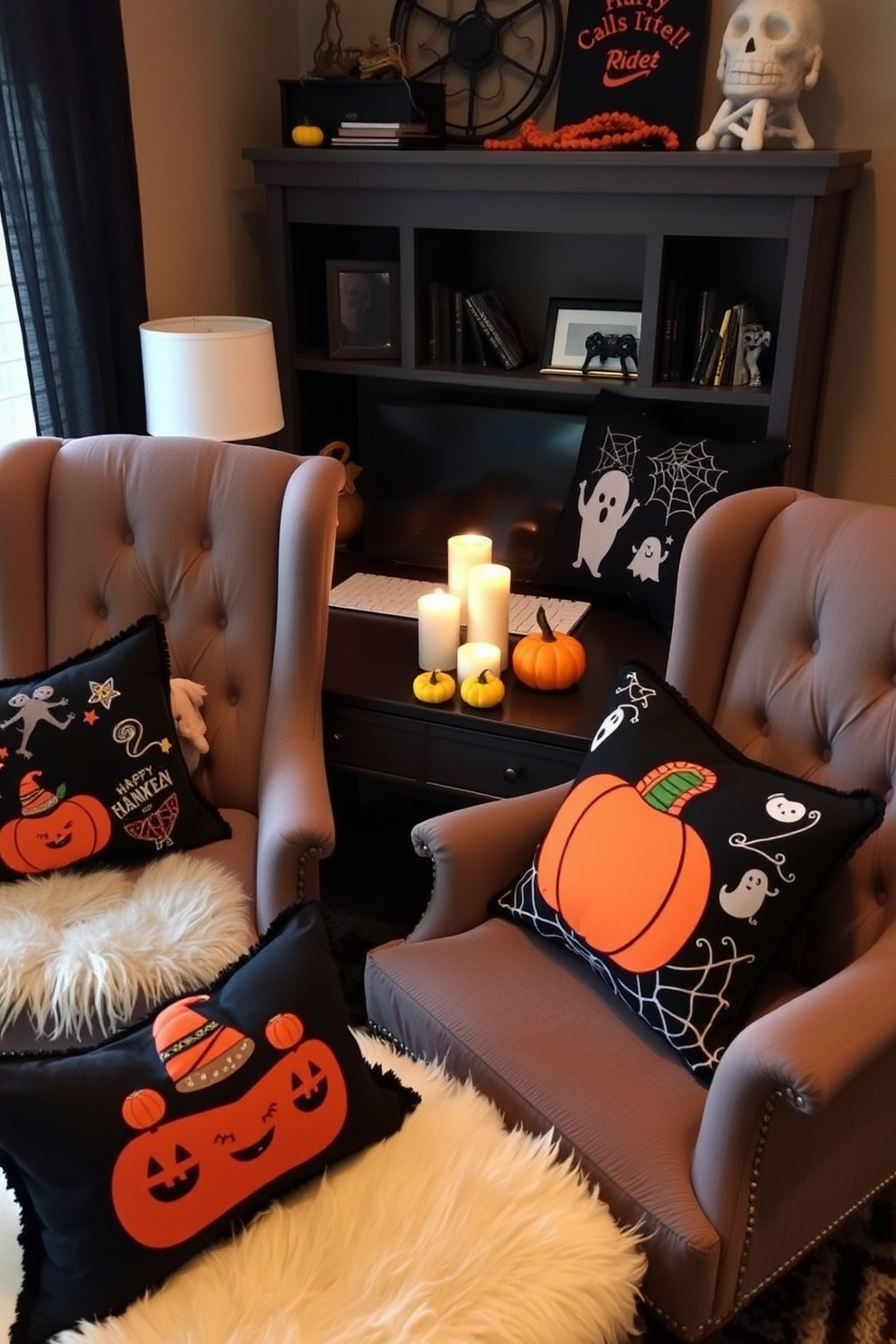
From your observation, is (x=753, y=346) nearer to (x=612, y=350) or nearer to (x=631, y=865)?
(x=612, y=350)

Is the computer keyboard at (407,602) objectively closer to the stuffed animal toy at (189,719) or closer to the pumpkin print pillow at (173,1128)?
the stuffed animal toy at (189,719)

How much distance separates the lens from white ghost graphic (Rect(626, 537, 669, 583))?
2125 mm

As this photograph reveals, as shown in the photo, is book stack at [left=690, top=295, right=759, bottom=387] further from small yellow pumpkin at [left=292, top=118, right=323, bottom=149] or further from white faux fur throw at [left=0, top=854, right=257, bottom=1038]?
white faux fur throw at [left=0, top=854, right=257, bottom=1038]

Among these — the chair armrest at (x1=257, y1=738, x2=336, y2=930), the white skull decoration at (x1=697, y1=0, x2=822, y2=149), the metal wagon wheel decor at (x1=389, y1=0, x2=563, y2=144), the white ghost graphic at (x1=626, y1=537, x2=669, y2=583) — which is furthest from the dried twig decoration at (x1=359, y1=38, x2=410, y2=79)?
the chair armrest at (x1=257, y1=738, x2=336, y2=930)

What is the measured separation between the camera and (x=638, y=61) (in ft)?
7.16

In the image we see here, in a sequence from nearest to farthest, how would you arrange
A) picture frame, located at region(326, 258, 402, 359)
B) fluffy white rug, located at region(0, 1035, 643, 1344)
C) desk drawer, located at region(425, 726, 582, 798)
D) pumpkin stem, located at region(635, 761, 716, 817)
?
fluffy white rug, located at region(0, 1035, 643, 1344), pumpkin stem, located at region(635, 761, 716, 817), desk drawer, located at region(425, 726, 582, 798), picture frame, located at region(326, 258, 402, 359)

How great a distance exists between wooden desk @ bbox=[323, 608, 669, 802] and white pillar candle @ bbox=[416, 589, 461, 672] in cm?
5

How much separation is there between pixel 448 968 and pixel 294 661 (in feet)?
1.90

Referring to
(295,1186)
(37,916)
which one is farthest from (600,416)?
(295,1186)

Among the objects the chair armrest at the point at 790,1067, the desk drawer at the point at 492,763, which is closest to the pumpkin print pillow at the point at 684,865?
the chair armrest at the point at 790,1067

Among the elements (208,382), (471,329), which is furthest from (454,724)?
(471,329)

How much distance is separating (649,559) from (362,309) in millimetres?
814

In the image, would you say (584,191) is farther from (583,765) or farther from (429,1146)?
(429,1146)

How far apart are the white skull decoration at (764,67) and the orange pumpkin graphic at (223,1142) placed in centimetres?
163
